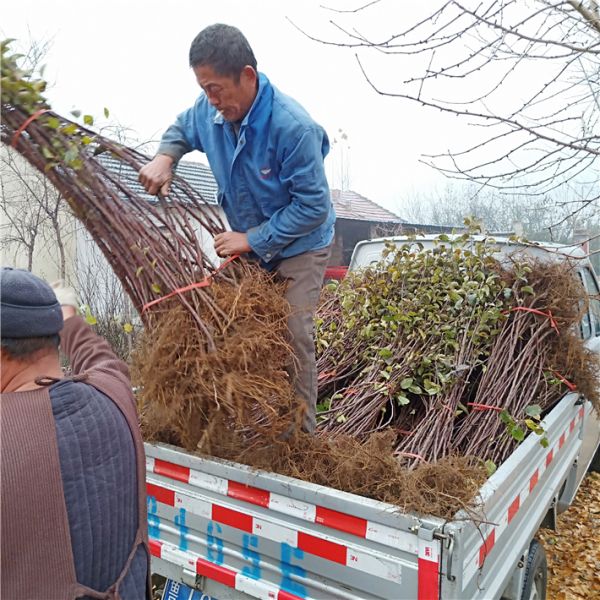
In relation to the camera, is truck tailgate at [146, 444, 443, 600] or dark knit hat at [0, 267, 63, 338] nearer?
dark knit hat at [0, 267, 63, 338]

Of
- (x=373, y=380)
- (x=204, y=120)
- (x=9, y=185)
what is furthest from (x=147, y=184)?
(x=9, y=185)

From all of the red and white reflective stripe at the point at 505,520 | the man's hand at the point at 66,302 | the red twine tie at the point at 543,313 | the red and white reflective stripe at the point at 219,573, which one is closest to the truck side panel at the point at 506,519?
A: the red and white reflective stripe at the point at 505,520

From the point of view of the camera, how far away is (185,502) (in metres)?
2.26

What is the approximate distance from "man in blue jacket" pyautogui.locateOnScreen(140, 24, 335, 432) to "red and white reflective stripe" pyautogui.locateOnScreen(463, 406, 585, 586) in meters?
0.79

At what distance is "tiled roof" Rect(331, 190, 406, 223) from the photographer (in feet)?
68.5

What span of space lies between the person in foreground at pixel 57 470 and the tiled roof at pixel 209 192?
978 millimetres

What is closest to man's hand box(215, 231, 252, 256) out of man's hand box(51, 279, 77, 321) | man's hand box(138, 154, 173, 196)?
man's hand box(138, 154, 173, 196)

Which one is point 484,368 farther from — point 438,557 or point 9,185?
point 9,185

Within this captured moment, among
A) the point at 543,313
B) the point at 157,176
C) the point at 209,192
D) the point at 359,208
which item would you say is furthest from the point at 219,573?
the point at 359,208

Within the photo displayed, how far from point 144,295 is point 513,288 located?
2304 mm

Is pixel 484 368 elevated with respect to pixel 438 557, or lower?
elevated

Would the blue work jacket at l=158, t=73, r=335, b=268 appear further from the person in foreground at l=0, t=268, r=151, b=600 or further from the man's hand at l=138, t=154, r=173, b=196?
the person in foreground at l=0, t=268, r=151, b=600

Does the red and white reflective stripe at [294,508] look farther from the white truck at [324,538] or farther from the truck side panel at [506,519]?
the truck side panel at [506,519]

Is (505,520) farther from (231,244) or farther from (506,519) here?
(231,244)
